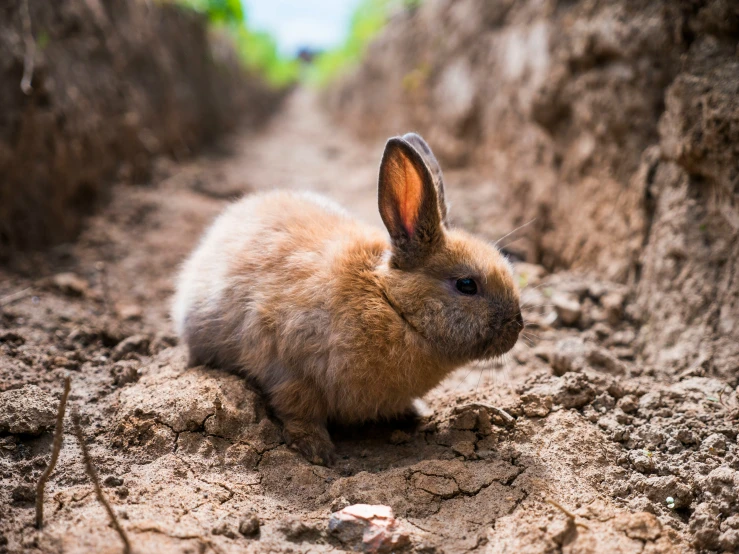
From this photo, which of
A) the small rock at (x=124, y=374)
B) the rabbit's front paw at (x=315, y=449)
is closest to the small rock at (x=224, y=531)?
the rabbit's front paw at (x=315, y=449)

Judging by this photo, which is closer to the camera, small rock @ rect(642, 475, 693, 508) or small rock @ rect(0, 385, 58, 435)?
small rock @ rect(642, 475, 693, 508)

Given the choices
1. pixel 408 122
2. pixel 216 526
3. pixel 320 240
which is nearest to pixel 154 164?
pixel 408 122

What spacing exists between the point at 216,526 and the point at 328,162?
8.41 meters

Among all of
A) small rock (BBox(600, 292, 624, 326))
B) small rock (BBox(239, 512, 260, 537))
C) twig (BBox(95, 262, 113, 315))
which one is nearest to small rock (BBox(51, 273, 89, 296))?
twig (BBox(95, 262, 113, 315))

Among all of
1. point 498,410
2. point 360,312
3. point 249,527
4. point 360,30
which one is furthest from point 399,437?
point 360,30

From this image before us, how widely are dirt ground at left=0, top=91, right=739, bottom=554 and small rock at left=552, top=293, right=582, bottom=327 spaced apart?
0.02 m

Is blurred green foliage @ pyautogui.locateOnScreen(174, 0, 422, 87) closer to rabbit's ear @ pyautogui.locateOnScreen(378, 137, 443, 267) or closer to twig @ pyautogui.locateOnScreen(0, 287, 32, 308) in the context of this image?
twig @ pyautogui.locateOnScreen(0, 287, 32, 308)

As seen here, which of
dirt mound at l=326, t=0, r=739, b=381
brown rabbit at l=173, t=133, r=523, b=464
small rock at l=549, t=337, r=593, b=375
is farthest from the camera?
small rock at l=549, t=337, r=593, b=375

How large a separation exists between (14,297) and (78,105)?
6.71 ft

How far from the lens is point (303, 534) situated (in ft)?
8.05

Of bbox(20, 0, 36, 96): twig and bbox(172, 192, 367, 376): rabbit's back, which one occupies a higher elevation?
bbox(20, 0, 36, 96): twig

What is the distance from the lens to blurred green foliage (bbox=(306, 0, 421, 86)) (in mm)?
10922

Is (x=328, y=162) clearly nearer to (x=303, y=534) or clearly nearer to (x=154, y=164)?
(x=154, y=164)

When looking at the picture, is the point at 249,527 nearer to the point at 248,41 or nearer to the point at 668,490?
the point at 668,490
